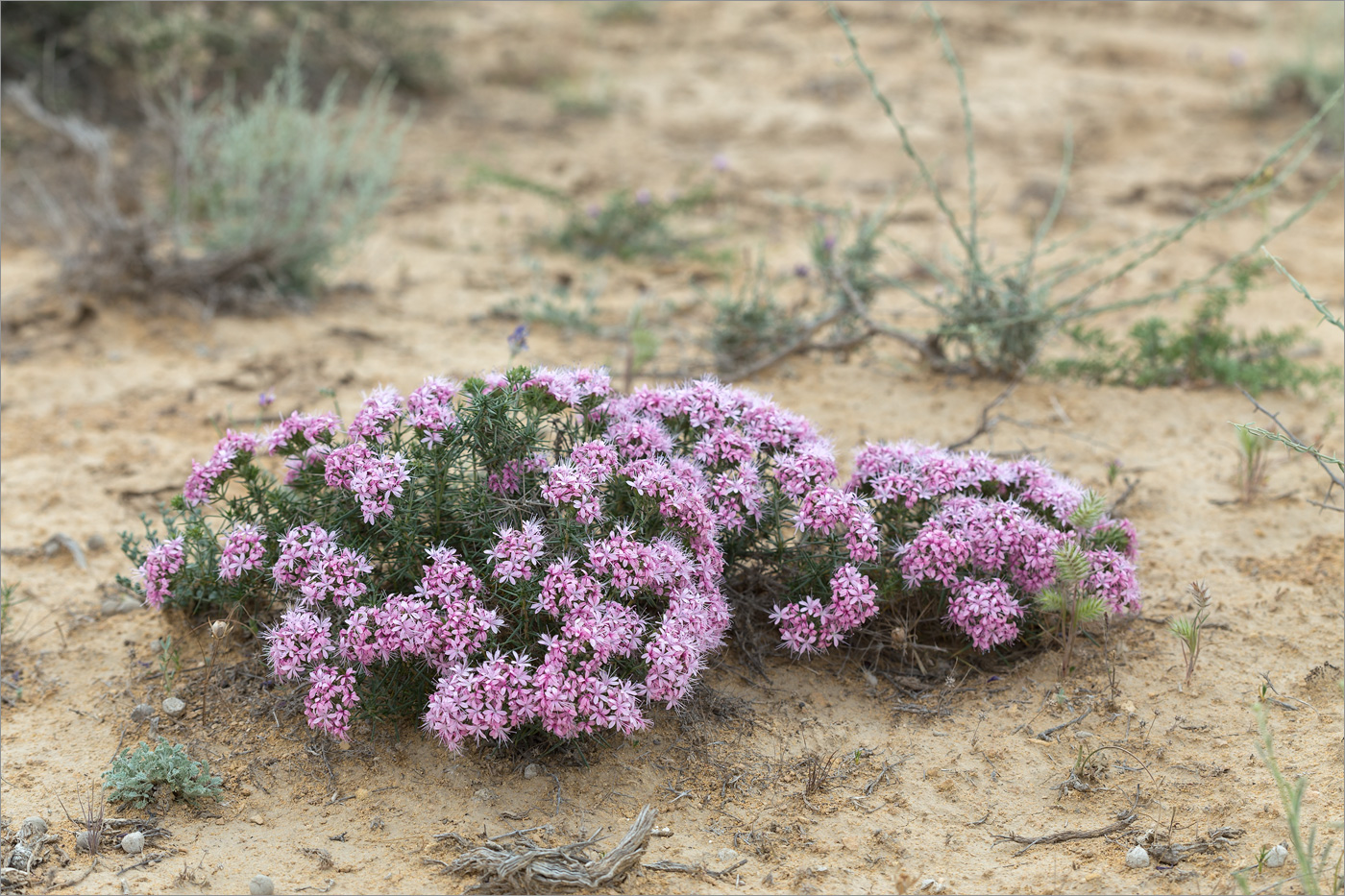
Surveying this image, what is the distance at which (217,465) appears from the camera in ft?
10.6

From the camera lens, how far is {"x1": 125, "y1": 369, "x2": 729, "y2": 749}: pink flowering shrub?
2.76 meters

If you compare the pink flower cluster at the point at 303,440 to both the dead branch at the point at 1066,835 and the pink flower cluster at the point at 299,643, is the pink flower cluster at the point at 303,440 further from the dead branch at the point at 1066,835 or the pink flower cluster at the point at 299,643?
the dead branch at the point at 1066,835

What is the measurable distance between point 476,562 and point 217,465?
0.82 m

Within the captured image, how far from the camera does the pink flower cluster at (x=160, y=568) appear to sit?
3.25 meters

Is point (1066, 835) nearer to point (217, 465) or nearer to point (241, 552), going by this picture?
point (241, 552)

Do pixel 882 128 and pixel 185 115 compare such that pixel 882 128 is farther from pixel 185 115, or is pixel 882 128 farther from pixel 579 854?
pixel 579 854

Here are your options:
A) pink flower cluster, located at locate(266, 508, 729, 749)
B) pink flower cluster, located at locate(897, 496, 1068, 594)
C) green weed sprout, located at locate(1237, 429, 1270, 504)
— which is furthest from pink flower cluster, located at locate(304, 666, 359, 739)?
green weed sprout, located at locate(1237, 429, 1270, 504)

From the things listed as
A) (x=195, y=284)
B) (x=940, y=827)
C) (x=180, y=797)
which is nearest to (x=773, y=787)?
(x=940, y=827)

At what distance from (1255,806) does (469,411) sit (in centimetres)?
218

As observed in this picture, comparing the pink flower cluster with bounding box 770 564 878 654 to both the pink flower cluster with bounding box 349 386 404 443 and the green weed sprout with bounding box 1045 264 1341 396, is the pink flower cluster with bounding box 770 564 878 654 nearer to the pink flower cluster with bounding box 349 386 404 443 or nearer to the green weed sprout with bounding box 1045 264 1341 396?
the pink flower cluster with bounding box 349 386 404 443

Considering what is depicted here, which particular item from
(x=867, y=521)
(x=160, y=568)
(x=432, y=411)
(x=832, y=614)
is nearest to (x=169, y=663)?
(x=160, y=568)

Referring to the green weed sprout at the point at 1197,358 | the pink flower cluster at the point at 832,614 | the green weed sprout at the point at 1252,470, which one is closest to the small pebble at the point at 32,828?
the pink flower cluster at the point at 832,614

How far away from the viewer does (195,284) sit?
6391 millimetres

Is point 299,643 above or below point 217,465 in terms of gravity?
below
